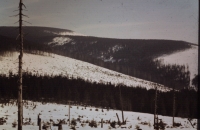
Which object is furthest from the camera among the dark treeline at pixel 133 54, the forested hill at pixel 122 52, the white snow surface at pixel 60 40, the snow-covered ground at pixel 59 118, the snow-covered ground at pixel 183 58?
the white snow surface at pixel 60 40

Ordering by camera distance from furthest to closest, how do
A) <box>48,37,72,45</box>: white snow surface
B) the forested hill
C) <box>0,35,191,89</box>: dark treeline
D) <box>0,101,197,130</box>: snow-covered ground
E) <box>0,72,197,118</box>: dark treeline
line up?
Result: <box>48,37,72,45</box>: white snow surface
the forested hill
<box>0,35,191,89</box>: dark treeline
<box>0,72,197,118</box>: dark treeline
<box>0,101,197,130</box>: snow-covered ground

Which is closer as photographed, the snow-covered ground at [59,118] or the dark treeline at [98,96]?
the snow-covered ground at [59,118]

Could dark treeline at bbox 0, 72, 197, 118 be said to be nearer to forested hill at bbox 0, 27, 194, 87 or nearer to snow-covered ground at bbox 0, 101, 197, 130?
forested hill at bbox 0, 27, 194, 87

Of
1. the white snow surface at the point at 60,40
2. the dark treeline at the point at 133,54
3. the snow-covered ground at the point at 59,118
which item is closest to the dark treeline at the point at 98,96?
the dark treeline at the point at 133,54

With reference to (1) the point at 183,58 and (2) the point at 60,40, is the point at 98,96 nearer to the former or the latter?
(1) the point at 183,58

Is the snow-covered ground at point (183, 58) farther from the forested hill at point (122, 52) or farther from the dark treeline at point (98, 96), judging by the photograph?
the dark treeline at point (98, 96)

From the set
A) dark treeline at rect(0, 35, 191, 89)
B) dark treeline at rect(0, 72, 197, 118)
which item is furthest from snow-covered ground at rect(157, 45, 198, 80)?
dark treeline at rect(0, 72, 197, 118)

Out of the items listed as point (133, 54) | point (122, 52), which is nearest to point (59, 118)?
point (133, 54)

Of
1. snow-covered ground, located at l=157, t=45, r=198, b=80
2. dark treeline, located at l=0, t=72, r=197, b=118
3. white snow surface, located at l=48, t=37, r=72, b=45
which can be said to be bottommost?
dark treeline, located at l=0, t=72, r=197, b=118

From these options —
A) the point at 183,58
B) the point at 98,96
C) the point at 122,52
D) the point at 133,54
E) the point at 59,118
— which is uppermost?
the point at 122,52
